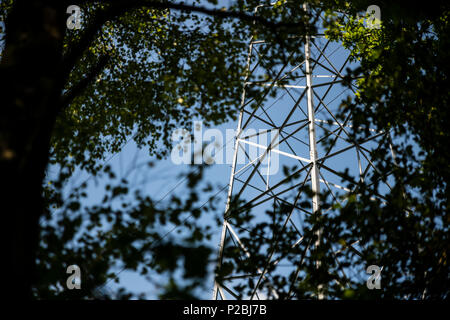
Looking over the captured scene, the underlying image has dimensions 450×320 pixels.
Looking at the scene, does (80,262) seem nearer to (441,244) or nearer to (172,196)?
(172,196)

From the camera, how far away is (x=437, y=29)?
21.8 ft

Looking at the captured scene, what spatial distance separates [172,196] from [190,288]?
3.39 ft

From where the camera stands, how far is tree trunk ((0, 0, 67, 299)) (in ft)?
6.46

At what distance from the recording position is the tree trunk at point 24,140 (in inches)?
77.6

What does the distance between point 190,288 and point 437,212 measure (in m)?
3.17

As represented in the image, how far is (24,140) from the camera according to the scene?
2.13 m

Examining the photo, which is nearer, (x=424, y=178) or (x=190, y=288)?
(x=190, y=288)

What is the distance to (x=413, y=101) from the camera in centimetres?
480
